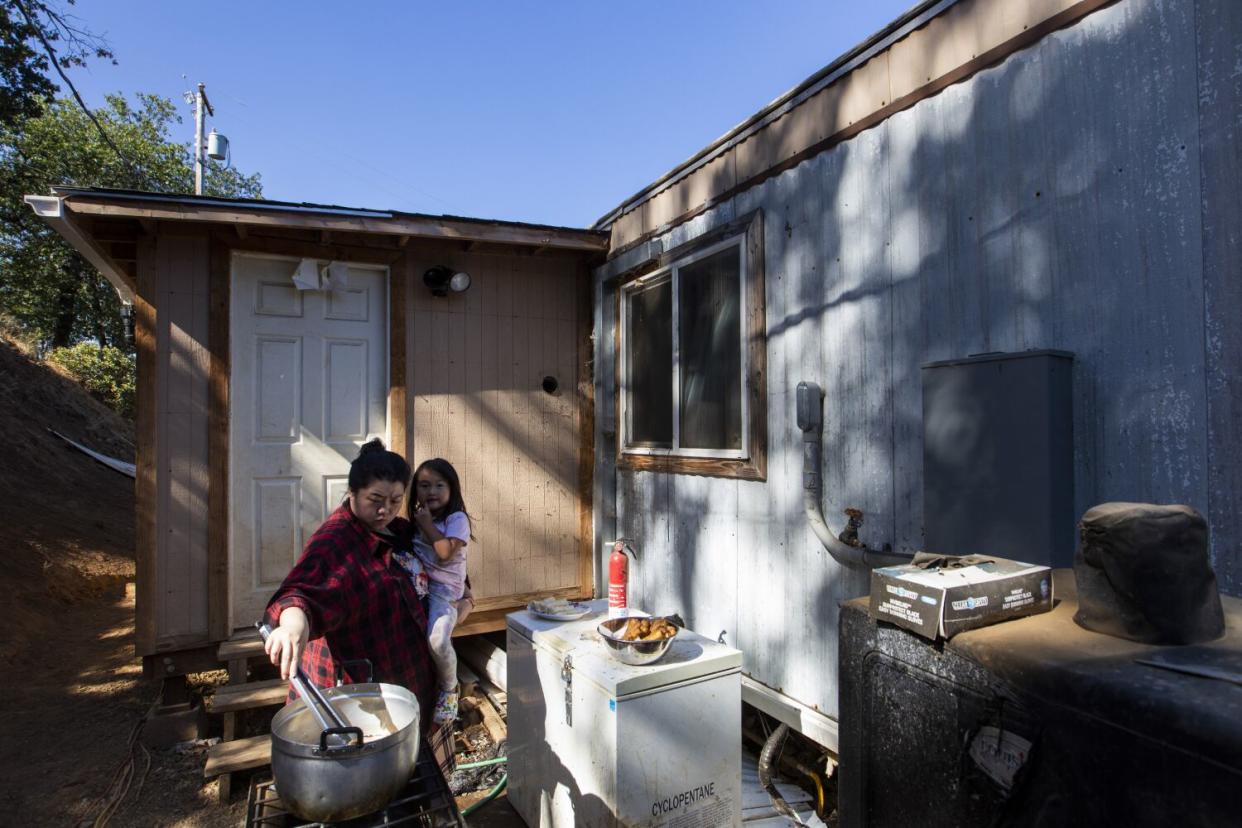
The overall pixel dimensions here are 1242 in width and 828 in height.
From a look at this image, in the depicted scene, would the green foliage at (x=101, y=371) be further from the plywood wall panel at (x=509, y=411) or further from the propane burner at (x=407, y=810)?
the propane burner at (x=407, y=810)

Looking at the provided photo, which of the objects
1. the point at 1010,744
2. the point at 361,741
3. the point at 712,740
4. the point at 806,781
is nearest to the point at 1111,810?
the point at 1010,744

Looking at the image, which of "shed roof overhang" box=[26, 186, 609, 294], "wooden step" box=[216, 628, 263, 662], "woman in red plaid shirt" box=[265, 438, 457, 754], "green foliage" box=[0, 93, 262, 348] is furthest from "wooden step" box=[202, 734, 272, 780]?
"green foliage" box=[0, 93, 262, 348]

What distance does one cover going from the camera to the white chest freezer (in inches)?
91.7

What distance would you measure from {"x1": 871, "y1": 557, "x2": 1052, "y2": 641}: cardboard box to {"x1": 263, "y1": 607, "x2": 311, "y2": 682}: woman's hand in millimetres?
1374

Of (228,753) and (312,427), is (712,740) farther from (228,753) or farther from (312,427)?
(312,427)

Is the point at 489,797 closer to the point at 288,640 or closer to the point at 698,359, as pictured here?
the point at 288,640

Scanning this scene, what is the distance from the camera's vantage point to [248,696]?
3602mm

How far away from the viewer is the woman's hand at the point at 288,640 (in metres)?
1.62

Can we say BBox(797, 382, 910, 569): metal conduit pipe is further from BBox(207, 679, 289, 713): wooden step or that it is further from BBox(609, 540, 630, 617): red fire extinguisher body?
BBox(207, 679, 289, 713): wooden step

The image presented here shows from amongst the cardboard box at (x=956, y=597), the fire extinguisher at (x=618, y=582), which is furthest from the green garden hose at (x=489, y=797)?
the cardboard box at (x=956, y=597)

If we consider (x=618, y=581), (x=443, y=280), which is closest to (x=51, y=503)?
(x=443, y=280)

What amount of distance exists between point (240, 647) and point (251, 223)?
2538 mm

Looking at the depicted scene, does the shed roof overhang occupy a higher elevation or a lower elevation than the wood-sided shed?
higher

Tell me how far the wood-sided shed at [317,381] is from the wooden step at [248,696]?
1.45 ft
